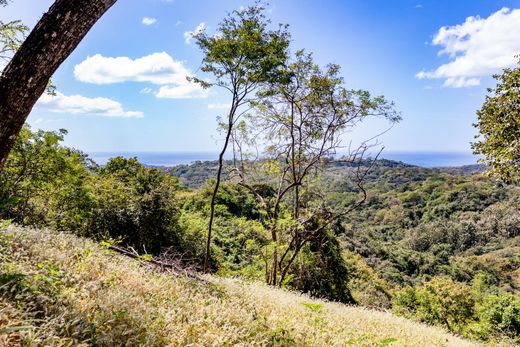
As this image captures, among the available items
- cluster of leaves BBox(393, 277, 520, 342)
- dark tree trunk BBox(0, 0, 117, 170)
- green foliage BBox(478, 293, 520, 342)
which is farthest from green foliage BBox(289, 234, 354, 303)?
dark tree trunk BBox(0, 0, 117, 170)

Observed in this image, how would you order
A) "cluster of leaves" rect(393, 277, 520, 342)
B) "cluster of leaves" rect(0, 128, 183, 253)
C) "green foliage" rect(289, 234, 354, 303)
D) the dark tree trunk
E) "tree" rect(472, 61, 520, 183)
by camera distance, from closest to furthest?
the dark tree trunk < "tree" rect(472, 61, 520, 183) < "cluster of leaves" rect(0, 128, 183, 253) < "green foliage" rect(289, 234, 354, 303) < "cluster of leaves" rect(393, 277, 520, 342)

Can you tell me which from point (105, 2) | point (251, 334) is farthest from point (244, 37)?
point (251, 334)

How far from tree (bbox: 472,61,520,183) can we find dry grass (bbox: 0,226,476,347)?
793 cm

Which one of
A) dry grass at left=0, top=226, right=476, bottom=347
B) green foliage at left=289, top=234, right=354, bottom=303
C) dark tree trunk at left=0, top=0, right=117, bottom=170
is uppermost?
dark tree trunk at left=0, top=0, right=117, bottom=170

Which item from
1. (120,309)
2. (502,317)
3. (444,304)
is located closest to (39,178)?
(120,309)

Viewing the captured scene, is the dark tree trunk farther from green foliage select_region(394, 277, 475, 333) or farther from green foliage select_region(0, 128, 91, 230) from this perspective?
green foliage select_region(394, 277, 475, 333)

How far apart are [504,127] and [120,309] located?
12146 millimetres

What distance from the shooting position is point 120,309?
127 inches

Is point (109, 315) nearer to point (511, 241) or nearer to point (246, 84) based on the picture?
point (246, 84)

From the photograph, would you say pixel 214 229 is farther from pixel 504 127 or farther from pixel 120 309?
pixel 120 309

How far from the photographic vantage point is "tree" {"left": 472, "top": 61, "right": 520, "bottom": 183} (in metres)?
10.6

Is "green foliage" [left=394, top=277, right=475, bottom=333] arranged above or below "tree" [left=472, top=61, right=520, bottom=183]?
below

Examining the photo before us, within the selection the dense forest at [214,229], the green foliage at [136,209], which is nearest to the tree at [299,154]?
the dense forest at [214,229]

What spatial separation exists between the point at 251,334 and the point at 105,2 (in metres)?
3.87
